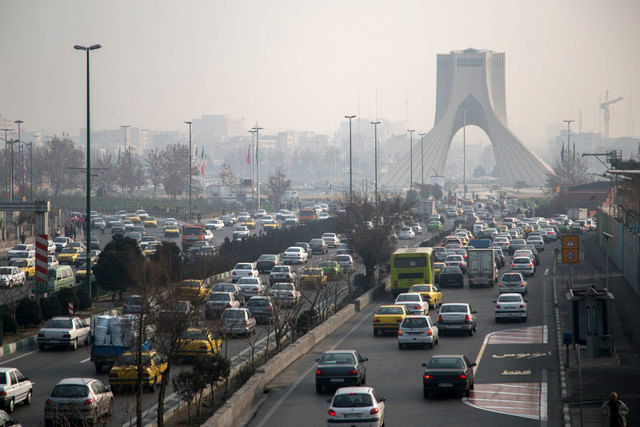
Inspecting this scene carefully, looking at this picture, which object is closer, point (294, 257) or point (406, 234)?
point (294, 257)

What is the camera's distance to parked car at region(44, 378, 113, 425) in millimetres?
18250

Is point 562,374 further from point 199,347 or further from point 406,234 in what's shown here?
point 406,234

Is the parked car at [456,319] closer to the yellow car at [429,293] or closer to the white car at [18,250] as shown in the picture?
the yellow car at [429,293]

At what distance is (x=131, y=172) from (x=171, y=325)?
124 metres

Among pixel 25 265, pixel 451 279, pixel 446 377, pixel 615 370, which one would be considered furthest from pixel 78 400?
pixel 25 265

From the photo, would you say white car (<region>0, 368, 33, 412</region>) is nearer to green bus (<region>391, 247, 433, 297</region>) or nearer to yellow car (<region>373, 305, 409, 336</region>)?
yellow car (<region>373, 305, 409, 336</region>)

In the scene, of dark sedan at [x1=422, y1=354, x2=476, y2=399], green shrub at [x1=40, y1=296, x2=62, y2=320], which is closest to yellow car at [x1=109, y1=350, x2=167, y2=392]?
dark sedan at [x1=422, y1=354, x2=476, y2=399]

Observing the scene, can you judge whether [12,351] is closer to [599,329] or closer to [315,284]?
[315,284]

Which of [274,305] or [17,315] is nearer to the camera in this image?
[274,305]

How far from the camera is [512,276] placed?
1703 inches

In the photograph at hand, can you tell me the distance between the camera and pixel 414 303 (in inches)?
1388

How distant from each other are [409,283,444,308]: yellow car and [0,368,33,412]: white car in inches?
832

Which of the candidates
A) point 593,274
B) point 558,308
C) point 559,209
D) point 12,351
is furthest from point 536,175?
point 12,351

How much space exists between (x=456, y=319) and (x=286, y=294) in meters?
6.41
